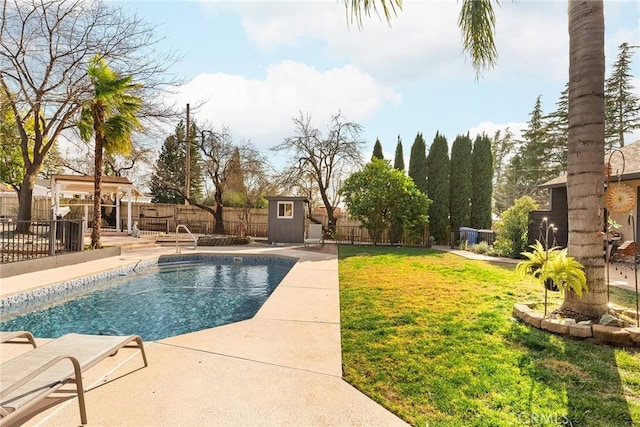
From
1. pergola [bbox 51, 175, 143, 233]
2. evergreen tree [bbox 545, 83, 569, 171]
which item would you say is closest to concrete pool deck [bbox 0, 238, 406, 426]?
pergola [bbox 51, 175, 143, 233]

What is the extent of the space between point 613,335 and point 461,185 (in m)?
14.8

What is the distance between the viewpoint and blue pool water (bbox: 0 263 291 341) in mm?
4938

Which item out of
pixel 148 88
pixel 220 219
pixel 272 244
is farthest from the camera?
pixel 220 219

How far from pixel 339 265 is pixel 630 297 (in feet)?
19.5

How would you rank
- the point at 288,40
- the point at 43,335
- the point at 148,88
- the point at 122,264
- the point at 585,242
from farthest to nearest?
the point at 148,88
the point at 122,264
the point at 288,40
the point at 43,335
the point at 585,242

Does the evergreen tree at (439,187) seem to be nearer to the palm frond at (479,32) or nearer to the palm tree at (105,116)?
the palm frond at (479,32)

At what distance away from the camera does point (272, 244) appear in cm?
1511

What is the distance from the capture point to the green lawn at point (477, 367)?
2.31 metres

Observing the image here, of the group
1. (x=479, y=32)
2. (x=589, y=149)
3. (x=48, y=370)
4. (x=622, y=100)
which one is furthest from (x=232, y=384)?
(x=622, y=100)

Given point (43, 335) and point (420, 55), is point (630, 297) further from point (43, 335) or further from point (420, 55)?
point (43, 335)

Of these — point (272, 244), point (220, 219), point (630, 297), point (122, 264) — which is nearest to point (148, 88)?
point (122, 264)

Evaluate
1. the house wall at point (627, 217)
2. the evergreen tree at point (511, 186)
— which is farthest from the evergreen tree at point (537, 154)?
the house wall at point (627, 217)

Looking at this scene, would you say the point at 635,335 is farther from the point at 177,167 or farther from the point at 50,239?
the point at 177,167

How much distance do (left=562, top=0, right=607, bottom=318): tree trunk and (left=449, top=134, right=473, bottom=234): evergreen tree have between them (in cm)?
1386
